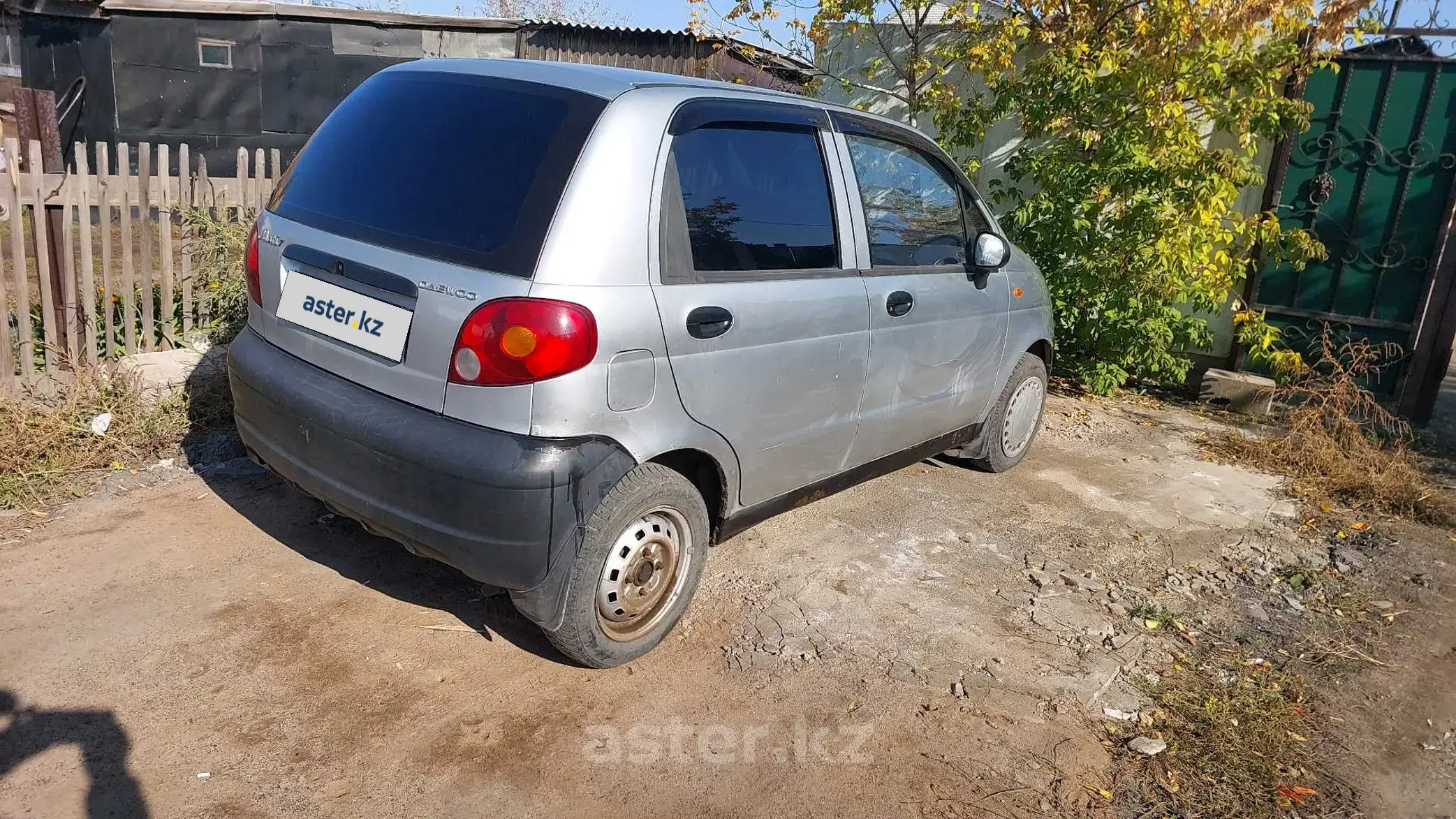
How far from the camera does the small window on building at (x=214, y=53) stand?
1098 cm

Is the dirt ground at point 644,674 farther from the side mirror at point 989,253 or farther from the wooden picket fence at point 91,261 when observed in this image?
the side mirror at point 989,253

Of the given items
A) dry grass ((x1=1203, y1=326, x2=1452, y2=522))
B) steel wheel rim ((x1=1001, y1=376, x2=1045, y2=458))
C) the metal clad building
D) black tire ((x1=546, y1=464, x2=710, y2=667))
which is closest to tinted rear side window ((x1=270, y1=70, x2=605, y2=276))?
black tire ((x1=546, y1=464, x2=710, y2=667))

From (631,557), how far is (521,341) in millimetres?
811

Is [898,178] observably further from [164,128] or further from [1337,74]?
[164,128]

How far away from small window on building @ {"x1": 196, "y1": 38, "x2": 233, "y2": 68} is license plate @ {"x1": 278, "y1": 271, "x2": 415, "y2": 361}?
9819mm

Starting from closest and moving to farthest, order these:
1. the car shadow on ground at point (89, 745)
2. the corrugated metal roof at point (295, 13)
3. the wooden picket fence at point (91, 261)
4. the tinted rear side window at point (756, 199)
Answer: the car shadow on ground at point (89, 745)
the tinted rear side window at point (756, 199)
the wooden picket fence at point (91, 261)
the corrugated metal roof at point (295, 13)

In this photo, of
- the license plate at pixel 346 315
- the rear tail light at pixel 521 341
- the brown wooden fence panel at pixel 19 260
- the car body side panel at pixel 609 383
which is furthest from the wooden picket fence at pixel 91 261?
the car body side panel at pixel 609 383

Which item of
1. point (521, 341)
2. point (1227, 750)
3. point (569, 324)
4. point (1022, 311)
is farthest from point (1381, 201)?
point (521, 341)

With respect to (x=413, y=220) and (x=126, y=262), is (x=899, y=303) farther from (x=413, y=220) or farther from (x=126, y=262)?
(x=126, y=262)

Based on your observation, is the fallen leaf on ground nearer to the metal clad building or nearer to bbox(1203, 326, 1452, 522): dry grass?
bbox(1203, 326, 1452, 522): dry grass

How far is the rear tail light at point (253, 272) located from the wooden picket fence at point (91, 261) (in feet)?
5.55

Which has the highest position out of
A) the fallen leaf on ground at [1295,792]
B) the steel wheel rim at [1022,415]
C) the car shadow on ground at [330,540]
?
the steel wheel rim at [1022,415]

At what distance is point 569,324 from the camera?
2.56m

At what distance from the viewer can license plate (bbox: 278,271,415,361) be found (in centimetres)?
273
